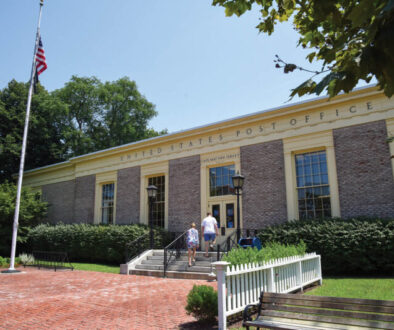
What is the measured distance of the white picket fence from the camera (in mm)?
5538

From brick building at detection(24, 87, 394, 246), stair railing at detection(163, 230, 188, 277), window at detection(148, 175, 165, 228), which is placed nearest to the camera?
brick building at detection(24, 87, 394, 246)

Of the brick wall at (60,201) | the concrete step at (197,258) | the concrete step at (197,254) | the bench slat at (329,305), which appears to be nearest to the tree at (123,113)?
the brick wall at (60,201)

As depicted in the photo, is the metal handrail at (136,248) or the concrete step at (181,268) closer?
the concrete step at (181,268)

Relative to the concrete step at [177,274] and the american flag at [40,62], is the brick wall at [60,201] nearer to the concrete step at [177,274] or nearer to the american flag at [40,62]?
the american flag at [40,62]

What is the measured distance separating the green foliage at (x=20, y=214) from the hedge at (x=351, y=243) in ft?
57.7

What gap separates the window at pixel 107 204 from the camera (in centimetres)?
2142

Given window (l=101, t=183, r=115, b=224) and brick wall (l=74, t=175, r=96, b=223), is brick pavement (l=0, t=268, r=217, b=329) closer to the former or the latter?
window (l=101, t=183, r=115, b=224)

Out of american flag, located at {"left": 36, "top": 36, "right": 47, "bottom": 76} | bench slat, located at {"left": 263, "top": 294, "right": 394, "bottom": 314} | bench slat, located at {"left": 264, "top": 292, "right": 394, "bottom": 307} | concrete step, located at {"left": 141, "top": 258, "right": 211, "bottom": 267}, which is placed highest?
american flag, located at {"left": 36, "top": 36, "right": 47, "bottom": 76}

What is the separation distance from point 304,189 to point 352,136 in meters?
2.84

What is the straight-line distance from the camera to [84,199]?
22.9 metres

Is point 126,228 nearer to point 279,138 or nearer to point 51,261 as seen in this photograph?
point 51,261

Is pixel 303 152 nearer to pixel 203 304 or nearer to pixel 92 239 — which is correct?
pixel 203 304

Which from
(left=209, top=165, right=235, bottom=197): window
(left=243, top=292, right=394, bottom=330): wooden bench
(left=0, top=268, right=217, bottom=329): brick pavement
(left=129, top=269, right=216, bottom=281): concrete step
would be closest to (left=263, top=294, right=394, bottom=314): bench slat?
(left=243, top=292, right=394, bottom=330): wooden bench

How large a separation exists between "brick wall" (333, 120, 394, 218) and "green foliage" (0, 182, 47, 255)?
19239mm
